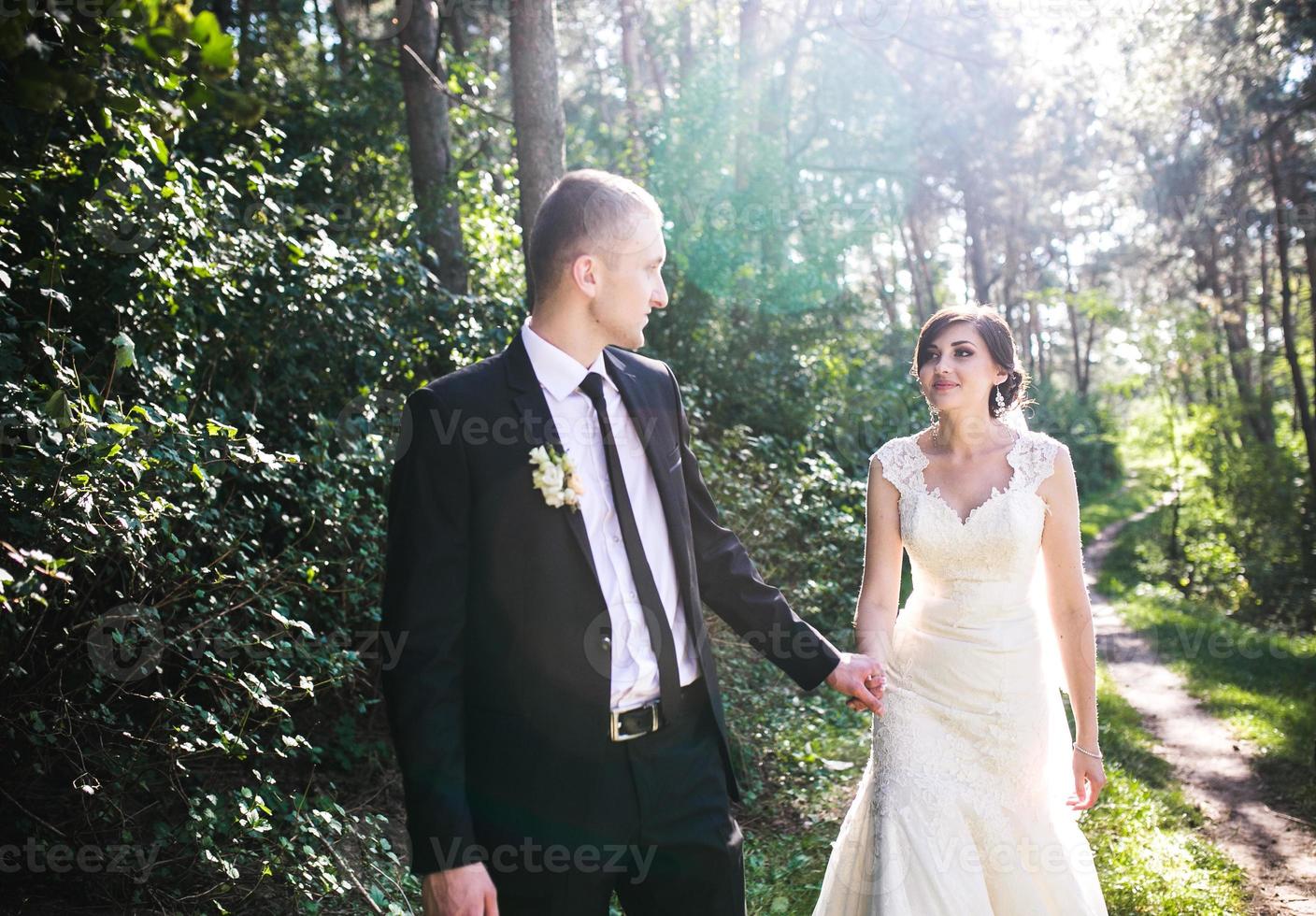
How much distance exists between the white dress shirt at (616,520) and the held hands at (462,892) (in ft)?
1.57

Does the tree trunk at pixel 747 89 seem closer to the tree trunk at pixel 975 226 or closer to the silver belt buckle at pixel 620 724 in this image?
the silver belt buckle at pixel 620 724

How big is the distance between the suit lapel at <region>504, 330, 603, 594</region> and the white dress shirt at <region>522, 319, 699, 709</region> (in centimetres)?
2

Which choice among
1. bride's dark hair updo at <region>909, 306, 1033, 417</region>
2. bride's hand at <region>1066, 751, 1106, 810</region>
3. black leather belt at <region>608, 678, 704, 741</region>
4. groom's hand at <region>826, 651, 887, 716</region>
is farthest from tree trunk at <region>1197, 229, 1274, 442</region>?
black leather belt at <region>608, 678, 704, 741</region>

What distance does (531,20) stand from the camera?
6.30 m

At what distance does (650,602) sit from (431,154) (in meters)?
6.93

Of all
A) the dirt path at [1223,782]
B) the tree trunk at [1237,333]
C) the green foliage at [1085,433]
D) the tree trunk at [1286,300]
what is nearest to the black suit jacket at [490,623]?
the dirt path at [1223,782]

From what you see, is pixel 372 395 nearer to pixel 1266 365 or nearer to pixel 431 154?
pixel 431 154

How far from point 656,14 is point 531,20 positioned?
16039 mm

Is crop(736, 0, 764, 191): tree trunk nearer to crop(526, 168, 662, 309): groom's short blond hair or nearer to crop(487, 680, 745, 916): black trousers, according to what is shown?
crop(526, 168, 662, 309): groom's short blond hair

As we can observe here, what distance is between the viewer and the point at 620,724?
2301 millimetres

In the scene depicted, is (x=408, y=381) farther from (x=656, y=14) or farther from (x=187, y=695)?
(x=656, y=14)

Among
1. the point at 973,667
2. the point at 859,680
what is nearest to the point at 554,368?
the point at 859,680

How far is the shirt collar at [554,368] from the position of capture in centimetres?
249

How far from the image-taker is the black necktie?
2.37 m
